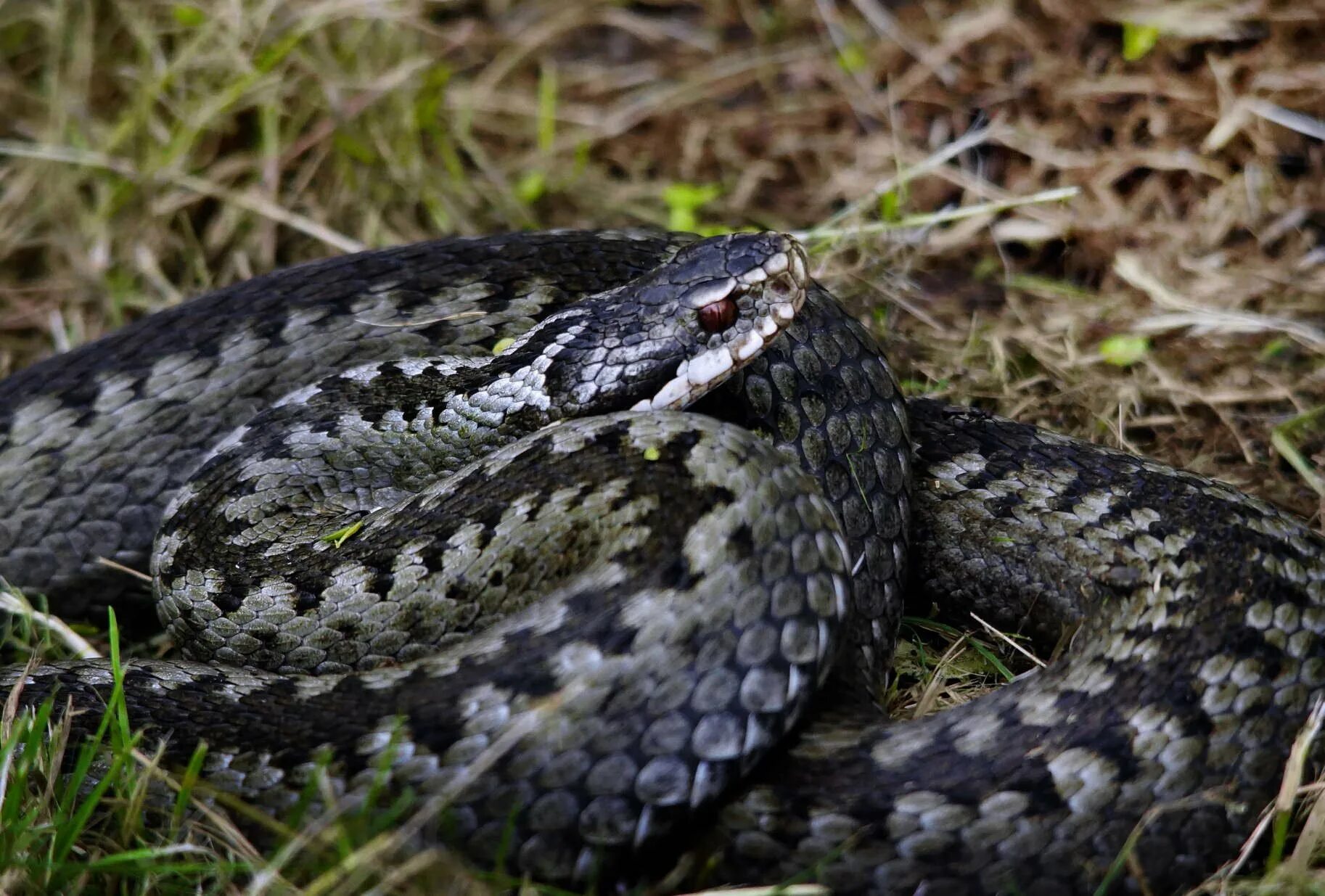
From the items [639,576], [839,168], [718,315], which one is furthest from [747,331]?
[839,168]

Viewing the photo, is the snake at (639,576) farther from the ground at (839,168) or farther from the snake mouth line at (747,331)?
the ground at (839,168)

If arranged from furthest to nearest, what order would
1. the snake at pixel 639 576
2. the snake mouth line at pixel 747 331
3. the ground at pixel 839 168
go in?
the ground at pixel 839 168 < the snake mouth line at pixel 747 331 < the snake at pixel 639 576

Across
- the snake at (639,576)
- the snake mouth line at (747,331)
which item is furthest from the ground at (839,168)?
the snake mouth line at (747,331)

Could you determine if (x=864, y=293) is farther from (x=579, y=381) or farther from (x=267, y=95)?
(x=267, y=95)

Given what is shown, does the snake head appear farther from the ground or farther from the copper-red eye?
the ground

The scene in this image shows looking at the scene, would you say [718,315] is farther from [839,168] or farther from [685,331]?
[839,168]

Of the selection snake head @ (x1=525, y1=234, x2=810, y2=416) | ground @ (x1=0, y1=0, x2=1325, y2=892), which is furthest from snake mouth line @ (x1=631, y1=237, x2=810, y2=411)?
ground @ (x1=0, y1=0, x2=1325, y2=892)

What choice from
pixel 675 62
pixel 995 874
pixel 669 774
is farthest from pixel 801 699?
pixel 675 62
